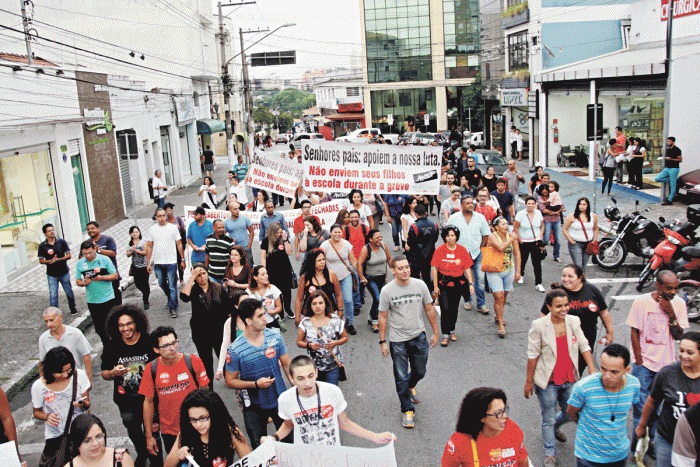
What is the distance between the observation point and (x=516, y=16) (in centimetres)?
3303

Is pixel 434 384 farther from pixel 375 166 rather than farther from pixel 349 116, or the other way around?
pixel 349 116

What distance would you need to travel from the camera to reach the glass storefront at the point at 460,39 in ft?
223

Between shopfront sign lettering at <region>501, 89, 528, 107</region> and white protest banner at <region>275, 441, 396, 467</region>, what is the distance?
99.3ft

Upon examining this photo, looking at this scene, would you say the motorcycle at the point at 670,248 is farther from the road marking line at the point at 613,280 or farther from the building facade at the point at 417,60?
the building facade at the point at 417,60

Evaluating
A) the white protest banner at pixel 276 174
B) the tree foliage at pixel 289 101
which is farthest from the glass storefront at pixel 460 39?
the tree foliage at pixel 289 101

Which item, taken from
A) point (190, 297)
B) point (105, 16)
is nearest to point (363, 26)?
point (105, 16)

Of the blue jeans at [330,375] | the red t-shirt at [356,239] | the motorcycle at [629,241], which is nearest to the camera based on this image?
the blue jeans at [330,375]

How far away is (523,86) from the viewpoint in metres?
33.1

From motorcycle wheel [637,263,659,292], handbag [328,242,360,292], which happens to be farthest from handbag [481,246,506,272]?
motorcycle wheel [637,263,659,292]

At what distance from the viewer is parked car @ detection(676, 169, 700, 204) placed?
17203mm

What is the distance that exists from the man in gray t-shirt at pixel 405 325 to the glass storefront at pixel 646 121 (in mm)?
18936

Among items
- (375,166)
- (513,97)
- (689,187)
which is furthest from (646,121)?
(375,166)

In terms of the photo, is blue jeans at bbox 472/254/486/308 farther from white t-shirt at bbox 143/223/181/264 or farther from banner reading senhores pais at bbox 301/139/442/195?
white t-shirt at bbox 143/223/181/264

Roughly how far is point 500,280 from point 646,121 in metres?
17.4
